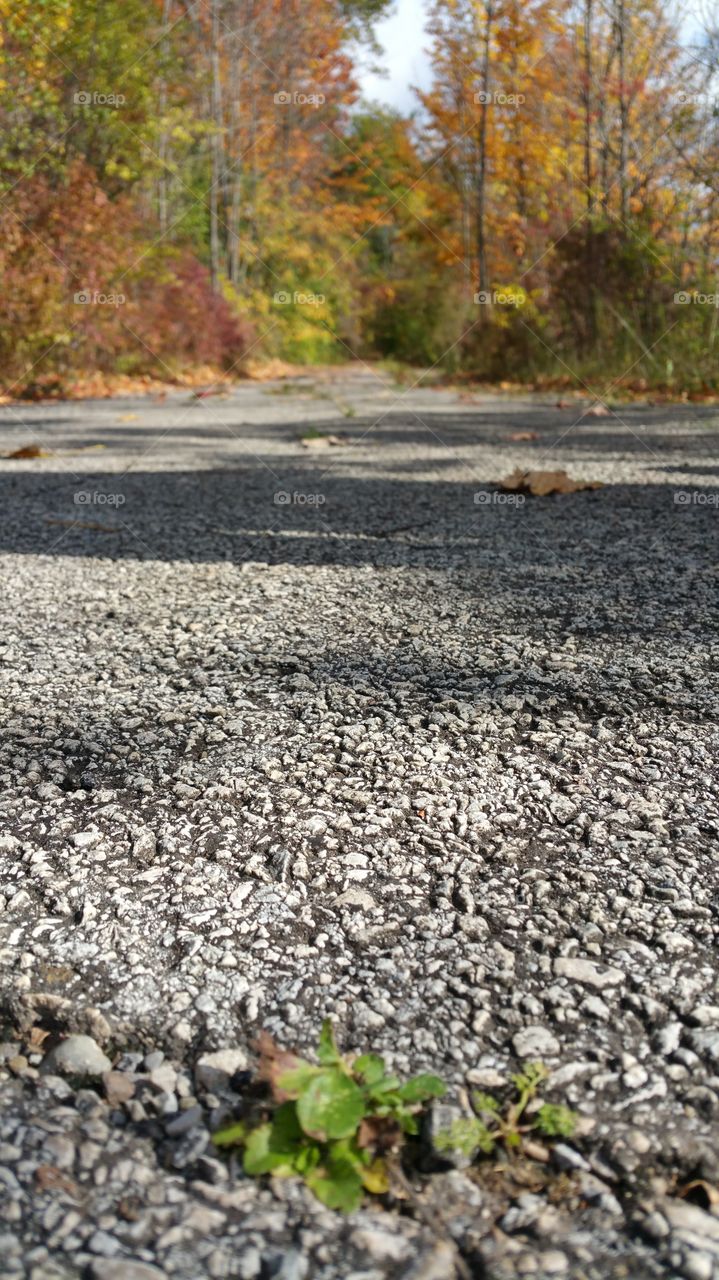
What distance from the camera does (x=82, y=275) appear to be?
37.2 feet

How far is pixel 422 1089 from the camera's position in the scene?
910 mm

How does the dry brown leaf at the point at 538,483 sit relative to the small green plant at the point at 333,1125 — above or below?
above

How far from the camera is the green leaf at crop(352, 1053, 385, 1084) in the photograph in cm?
93

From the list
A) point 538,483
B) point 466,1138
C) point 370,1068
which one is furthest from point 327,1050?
point 538,483

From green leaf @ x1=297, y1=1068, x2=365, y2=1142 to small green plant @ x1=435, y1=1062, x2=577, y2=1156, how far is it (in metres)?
0.08

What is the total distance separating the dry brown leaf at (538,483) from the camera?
4496 mm

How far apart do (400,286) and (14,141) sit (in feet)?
67.2

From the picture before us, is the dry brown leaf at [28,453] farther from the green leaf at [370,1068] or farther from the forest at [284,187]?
the green leaf at [370,1068]

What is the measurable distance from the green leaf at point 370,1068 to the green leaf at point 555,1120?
0.15m

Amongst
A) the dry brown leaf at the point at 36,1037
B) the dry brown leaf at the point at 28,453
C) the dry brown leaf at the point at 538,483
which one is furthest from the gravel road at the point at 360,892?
the dry brown leaf at the point at 28,453

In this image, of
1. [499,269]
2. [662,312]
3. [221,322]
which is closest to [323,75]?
[499,269]

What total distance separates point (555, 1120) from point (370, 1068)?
0.18 m

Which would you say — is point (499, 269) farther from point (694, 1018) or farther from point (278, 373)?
point (694, 1018)

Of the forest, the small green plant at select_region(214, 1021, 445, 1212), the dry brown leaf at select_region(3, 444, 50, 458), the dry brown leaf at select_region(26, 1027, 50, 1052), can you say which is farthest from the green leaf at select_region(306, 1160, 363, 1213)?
the forest
